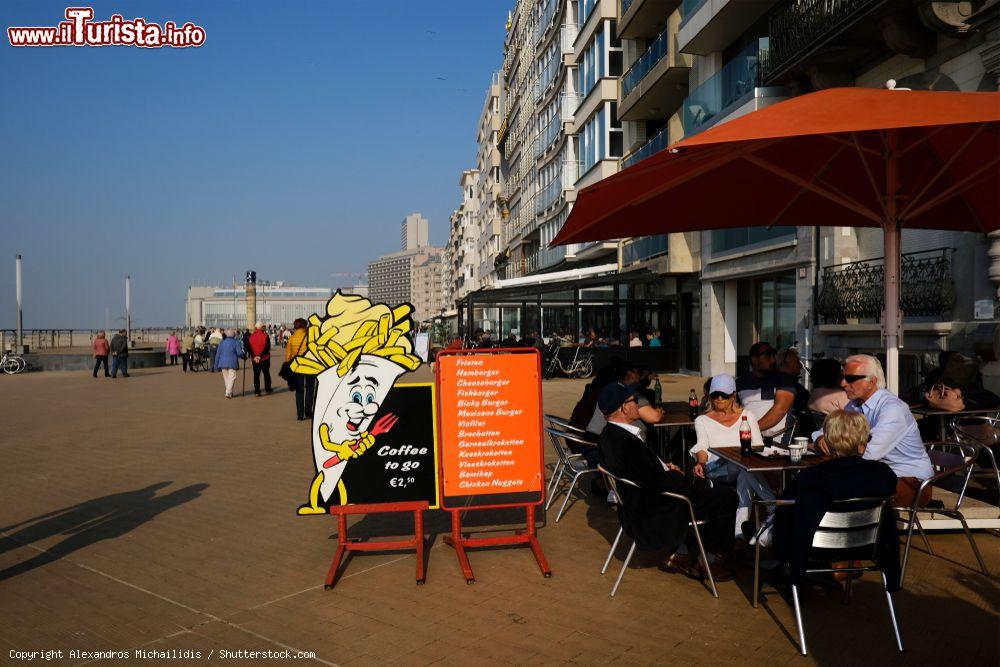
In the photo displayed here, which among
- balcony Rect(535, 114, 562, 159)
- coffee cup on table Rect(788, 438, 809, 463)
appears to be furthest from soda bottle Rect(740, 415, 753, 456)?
balcony Rect(535, 114, 562, 159)

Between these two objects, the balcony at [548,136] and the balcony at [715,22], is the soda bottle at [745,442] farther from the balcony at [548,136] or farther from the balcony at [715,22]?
the balcony at [548,136]

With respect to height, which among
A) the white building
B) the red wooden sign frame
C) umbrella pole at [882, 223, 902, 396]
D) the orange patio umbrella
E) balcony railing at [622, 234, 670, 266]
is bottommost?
the red wooden sign frame

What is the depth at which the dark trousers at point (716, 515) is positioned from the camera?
16.6 ft

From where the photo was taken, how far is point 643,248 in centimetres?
2716

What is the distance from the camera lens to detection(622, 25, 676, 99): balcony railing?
77.9ft

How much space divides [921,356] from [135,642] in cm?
1163

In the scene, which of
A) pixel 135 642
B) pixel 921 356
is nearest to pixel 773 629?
pixel 135 642

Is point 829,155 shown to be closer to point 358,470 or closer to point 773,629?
point 773,629

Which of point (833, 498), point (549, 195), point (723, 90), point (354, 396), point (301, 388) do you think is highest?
point (549, 195)

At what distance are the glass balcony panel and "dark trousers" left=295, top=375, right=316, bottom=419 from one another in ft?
36.4

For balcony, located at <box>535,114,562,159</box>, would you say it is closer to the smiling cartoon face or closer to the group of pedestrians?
the group of pedestrians

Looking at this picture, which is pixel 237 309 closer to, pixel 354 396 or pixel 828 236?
pixel 828 236

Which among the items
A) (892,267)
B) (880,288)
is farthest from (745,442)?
(880,288)

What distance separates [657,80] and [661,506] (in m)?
21.2
